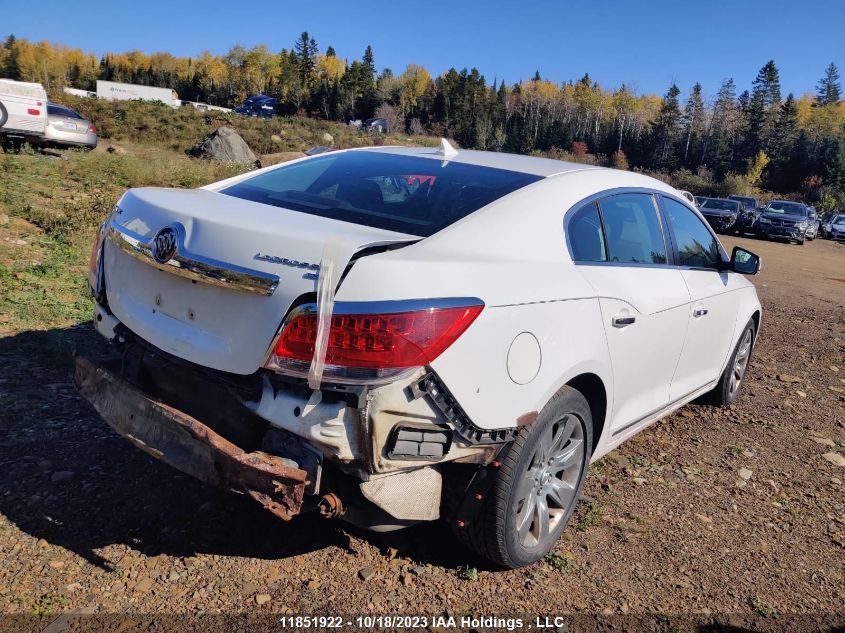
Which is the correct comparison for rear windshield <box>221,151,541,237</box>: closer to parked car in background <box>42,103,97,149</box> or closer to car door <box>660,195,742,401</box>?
car door <box>660,195,742,401</box>

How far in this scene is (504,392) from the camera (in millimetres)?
2459

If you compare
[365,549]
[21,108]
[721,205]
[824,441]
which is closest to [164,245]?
[365,549]

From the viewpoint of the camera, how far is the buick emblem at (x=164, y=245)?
8.33 ft

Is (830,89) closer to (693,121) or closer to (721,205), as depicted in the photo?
(693,121)

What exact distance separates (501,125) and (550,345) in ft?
371

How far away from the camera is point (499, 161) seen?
3580 mm

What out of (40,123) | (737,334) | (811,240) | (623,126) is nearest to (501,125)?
(623,126)

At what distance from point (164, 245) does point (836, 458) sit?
437cm

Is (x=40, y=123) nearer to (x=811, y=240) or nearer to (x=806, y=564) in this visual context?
(x=806, y=564)

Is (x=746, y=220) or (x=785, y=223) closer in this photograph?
(x=785, y=223)

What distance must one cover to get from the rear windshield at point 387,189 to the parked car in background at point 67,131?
15088 millimetres

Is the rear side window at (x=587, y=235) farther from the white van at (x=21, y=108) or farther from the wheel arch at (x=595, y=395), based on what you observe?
the white van at (x=21, y=108)

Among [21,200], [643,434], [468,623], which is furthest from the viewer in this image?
[21,200]

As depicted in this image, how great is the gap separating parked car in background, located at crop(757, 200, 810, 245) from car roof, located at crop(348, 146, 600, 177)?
25.2 meters
